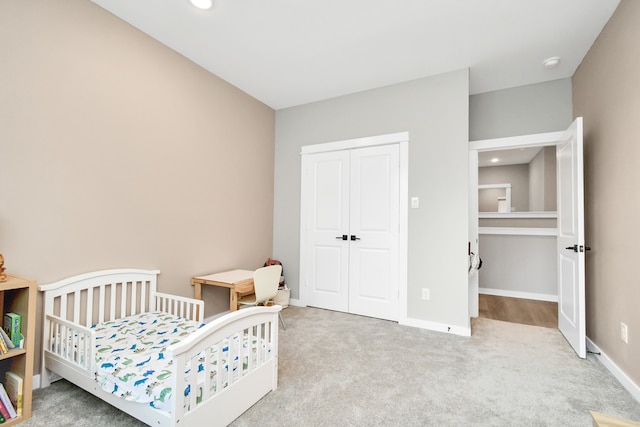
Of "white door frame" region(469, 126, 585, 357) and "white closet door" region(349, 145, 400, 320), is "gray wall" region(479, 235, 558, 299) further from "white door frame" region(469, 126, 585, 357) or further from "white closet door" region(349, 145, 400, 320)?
"white closet door" region(349, 145, 400, 320)

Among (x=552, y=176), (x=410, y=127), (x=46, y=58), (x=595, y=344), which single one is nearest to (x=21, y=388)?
(x=46, y=58)

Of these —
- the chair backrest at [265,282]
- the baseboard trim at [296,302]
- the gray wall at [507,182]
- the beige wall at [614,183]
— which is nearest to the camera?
the beige wall at [614,183]

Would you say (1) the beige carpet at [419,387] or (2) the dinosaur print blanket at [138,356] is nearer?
(2) the dinosaur print blanket at [138,356]

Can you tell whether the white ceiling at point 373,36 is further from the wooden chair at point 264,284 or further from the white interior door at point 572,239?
the wooden chair at point 264,284

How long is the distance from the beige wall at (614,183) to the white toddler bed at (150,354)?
95.0 inches

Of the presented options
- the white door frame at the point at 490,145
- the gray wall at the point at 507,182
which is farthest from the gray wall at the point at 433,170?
the gray wall at the point at 507,182

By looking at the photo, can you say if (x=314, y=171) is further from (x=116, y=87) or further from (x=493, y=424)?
(x=493, y=424)

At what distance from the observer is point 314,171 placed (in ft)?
12.8

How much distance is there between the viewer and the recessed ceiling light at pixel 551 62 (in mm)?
2799

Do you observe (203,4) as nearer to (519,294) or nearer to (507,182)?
(519,294)

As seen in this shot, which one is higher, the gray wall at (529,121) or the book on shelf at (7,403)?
the gray wall at (529,121)

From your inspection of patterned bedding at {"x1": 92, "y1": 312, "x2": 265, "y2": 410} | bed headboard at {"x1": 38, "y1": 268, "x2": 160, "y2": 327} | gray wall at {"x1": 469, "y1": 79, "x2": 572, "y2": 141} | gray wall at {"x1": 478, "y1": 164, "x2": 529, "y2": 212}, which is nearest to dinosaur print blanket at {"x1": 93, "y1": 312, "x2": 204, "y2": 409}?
patterned bedding at {"x1": 92, "y1": 312, "x2": 265, "y2": 410}

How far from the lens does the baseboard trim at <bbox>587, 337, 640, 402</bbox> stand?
1.89 m

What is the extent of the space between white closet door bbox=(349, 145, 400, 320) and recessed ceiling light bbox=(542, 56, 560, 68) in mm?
1570
